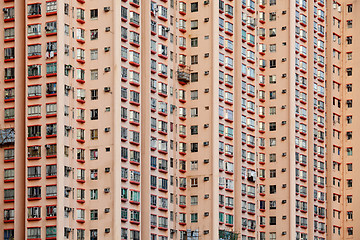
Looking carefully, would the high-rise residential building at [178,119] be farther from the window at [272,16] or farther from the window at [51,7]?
the window at [272,16]

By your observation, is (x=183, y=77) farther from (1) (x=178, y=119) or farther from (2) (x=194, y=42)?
(2) (x=194, y=42)

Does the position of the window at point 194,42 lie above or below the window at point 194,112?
above

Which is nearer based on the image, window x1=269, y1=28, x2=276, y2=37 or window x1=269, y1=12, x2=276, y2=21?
window x1=269, y1=28, x2=276, y2=37

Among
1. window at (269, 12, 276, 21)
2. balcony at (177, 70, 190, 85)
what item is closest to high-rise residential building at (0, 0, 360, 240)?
balcony at (177, 70, 190, 85)

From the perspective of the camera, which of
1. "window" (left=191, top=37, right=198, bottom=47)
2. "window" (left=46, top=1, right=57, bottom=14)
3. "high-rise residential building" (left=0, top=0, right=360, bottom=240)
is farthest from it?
"window" (left=191, top=37, right=198, bottom=47)

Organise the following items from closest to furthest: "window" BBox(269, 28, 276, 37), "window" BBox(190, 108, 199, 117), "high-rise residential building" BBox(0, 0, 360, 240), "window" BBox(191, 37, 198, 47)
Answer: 1. "high-rise residential building" BBox(0, 0, 360, 240)
2. "window" BBox(190, 108, 199, 117)
3. "window" BBox(191, 37, 198, 47)
4. "window" BBox(269, 28, 276, 37)

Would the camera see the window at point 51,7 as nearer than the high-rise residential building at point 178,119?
No

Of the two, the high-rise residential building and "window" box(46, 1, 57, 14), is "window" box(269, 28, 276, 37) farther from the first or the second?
"window" box(46, 1, 57, 14)

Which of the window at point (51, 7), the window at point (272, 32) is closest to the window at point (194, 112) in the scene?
the window at point (272, 32)
